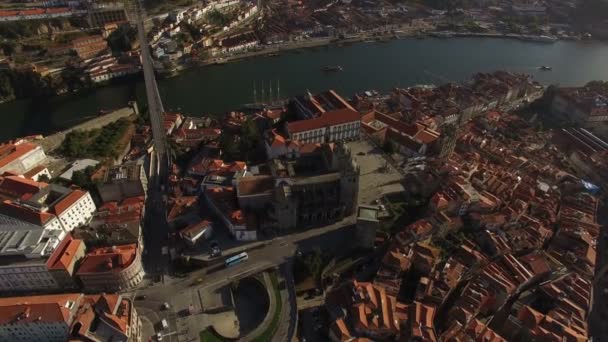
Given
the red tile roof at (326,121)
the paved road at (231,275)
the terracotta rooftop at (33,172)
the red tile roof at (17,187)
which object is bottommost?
the paved road at (231,275)

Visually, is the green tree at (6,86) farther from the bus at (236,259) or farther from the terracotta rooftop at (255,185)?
the bus at (236,259)

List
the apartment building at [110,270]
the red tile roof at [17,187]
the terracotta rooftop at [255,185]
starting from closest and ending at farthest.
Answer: the apartment building at [110,270] < the terracotta rooftop at [255,185] < the red tile roof at [17,187]

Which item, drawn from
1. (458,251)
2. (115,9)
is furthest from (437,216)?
(115,9)

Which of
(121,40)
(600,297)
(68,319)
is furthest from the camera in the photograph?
(121,40)

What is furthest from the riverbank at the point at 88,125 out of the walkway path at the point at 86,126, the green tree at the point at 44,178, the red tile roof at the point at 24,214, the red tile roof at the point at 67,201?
the red tile roof at the point at 67,201

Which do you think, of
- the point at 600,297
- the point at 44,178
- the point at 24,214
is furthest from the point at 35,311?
the point at 600,297

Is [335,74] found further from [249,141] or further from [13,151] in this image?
[13,151]

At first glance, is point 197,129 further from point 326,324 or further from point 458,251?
point 458,251

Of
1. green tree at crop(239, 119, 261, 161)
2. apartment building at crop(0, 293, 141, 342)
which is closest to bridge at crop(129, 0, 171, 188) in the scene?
green tree at crop(239, 119, 261, 161)
